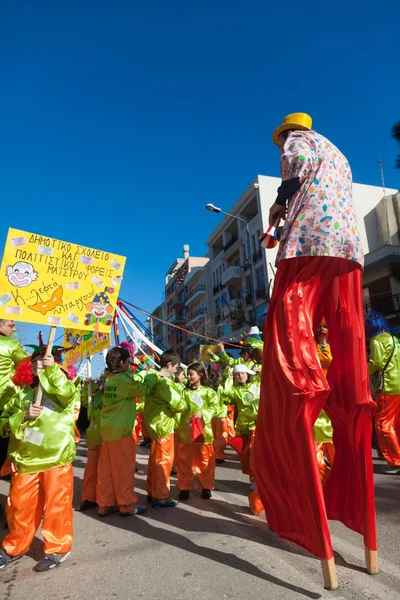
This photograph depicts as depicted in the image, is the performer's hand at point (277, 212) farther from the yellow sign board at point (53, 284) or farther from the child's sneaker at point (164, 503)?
the child's sneaker at point (164, 503)

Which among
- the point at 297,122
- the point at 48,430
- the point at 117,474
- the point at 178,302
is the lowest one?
the point at 117,474

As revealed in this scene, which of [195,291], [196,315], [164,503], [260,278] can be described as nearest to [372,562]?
[164,503]

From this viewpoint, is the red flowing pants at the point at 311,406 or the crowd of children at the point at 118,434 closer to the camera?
the red flowing pants at the point at 311,406

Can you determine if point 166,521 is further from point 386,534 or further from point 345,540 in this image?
point 386,534

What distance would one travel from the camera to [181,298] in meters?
53.7

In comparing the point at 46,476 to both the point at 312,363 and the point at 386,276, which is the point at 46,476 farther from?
the point at 386,276

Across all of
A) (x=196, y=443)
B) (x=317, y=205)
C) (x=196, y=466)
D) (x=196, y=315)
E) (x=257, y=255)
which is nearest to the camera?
(x=317, y=205)

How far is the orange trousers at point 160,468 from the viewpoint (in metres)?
4.29

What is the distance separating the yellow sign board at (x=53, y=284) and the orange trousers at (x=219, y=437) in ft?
13.2

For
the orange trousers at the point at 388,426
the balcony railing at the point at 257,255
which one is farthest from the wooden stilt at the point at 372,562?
the balcony railing at the point at 257,255

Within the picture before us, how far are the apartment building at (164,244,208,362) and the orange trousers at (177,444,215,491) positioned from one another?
38.3 meters

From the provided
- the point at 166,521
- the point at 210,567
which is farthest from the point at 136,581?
the point at 166,521

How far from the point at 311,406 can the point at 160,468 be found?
2.65 metres

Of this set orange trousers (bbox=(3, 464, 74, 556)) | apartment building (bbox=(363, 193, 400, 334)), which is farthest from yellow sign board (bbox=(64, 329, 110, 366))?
apartment building (bbox=(363, 193, 400, 334))
